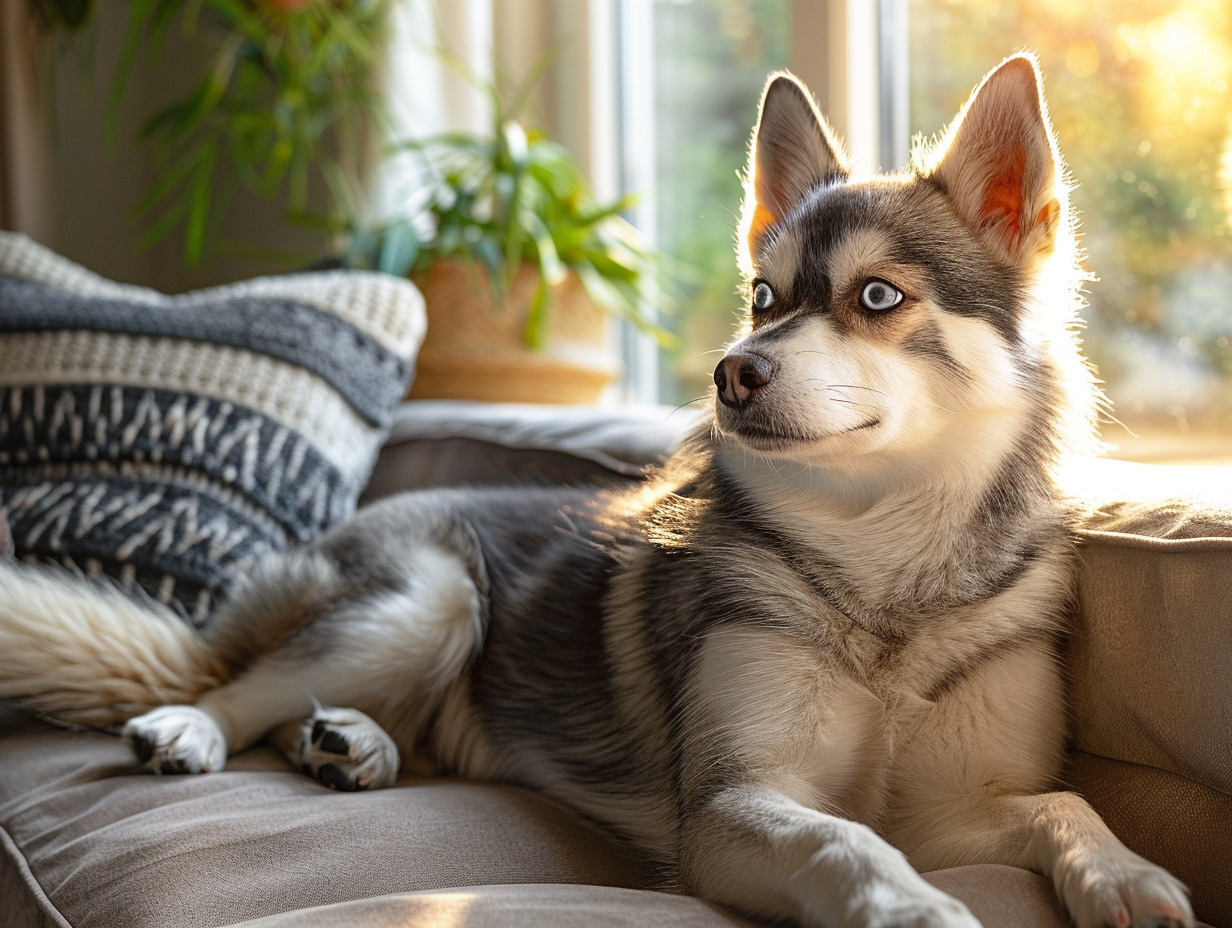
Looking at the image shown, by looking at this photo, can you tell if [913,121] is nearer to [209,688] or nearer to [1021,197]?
[1021,197]

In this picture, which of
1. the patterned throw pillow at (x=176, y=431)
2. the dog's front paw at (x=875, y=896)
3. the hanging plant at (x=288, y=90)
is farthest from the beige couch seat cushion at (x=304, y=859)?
the hanging plant at (x=288, y=90)

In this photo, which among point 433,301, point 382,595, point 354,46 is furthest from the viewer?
point 354,46

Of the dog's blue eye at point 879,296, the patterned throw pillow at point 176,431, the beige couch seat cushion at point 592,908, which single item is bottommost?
the beige couch seat cushion at point 592,908

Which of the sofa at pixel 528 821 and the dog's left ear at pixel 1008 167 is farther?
the dog's left ear at pixel 1008 167

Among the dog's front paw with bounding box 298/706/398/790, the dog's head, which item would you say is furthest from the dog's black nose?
the dog's front paw with bounding box 298/706/398/790

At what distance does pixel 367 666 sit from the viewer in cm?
156

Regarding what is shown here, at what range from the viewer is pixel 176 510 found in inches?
71.9

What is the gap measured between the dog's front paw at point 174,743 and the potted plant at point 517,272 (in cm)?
156

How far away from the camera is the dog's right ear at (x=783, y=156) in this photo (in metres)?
1.46

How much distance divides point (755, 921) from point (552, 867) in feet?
1.03

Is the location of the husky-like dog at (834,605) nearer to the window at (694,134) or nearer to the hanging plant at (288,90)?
the window at (694,134)

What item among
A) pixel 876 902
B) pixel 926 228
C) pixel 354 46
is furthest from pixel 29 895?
pixel 354 46

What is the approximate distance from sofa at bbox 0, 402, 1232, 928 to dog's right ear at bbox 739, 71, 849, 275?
0.53 metres

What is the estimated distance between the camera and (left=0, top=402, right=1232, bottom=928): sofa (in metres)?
1.00
